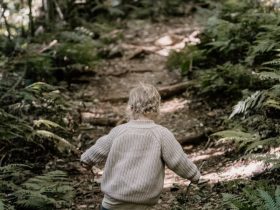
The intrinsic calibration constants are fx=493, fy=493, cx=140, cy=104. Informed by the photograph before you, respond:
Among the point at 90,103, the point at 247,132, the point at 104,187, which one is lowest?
the point at 90,103

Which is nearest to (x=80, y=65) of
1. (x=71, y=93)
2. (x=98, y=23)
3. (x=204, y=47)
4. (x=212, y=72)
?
(x=71, y=93)

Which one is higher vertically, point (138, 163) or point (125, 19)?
point (138, 163)

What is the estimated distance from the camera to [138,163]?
3.45 metres

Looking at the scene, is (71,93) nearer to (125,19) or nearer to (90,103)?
(90,103)

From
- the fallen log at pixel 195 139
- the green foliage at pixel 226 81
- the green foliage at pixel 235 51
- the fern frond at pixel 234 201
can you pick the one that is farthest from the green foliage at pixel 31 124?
the fern frond at pixel 234 201

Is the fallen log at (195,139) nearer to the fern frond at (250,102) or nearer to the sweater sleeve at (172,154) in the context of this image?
the fern frond at (250,102)

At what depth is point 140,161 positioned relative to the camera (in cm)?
346

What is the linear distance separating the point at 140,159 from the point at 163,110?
4.92 m

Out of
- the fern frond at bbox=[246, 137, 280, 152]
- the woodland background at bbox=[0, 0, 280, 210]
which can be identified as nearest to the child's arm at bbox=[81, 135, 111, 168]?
the woodland background at bbox=[0, 0, 280, 210]

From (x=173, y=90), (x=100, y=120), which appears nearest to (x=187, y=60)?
(x=173, y=90)

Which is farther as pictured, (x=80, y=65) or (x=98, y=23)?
(x=98, y=23)

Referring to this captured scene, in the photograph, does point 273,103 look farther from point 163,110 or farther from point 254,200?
point 163,110

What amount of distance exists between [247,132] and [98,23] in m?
9.12

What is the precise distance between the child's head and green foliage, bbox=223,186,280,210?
42.7 inches
